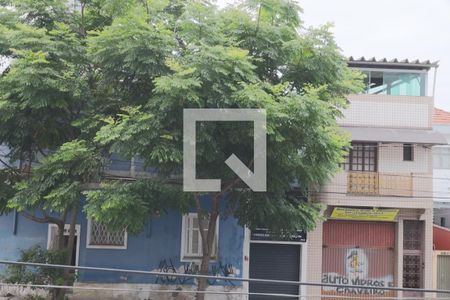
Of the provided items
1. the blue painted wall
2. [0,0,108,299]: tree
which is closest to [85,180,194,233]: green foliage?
[0,0,108,299]: tree

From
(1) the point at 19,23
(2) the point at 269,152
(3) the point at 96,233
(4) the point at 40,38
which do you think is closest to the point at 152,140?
(2) the point at 269,152

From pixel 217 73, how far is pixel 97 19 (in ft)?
12.3

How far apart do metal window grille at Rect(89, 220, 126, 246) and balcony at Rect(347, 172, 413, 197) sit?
21.0 ft

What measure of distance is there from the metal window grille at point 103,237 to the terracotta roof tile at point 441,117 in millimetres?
11922

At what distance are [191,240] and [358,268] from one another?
492cm

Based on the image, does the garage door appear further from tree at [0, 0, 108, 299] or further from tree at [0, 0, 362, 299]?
tree at [0, 0, 108, 299]

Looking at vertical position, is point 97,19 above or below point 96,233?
above

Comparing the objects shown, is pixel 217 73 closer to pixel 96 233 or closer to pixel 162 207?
pixel 162 207

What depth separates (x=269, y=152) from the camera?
937cm

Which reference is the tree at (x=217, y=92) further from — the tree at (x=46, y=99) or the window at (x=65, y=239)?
the window at (x=65, y=239)

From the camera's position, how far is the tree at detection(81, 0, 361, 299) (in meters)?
8.61

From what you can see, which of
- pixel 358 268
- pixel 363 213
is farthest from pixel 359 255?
pixel 363 213

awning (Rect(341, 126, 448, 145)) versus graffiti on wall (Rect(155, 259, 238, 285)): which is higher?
awning (Rect(341, 126, 448, 145))

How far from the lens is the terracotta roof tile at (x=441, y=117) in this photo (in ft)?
59.3
